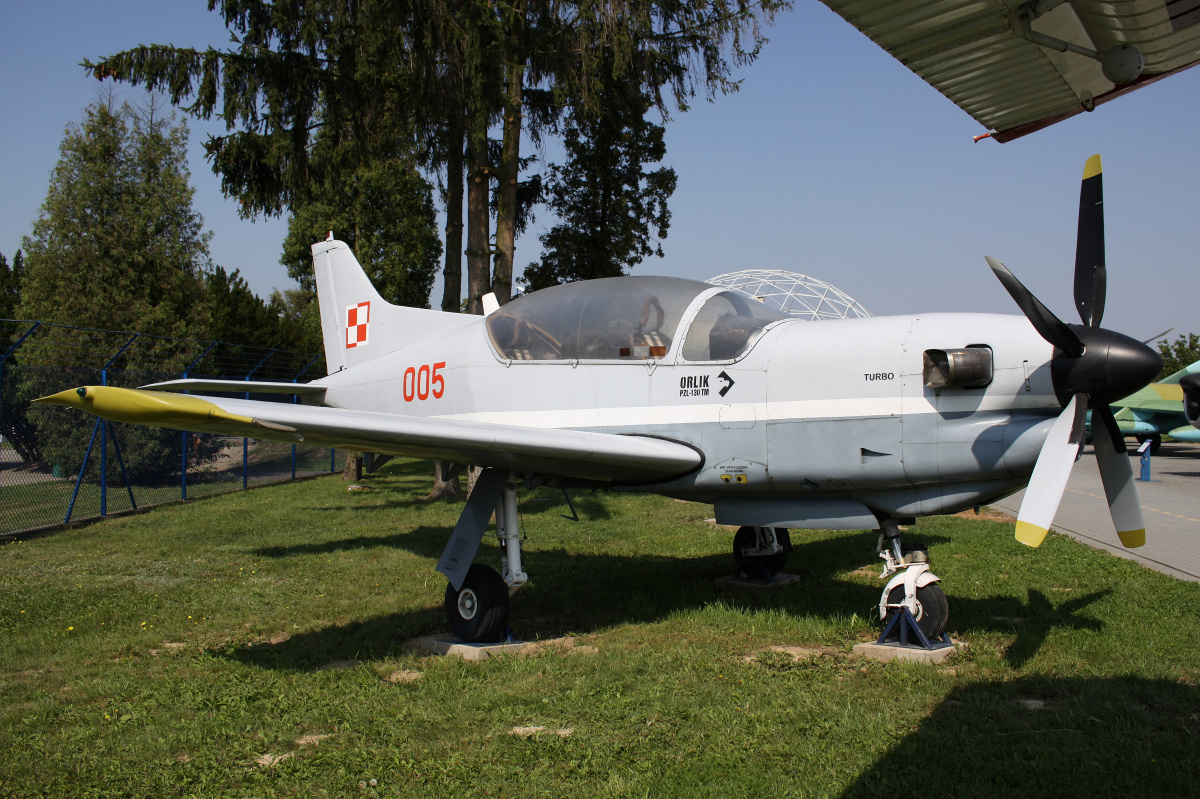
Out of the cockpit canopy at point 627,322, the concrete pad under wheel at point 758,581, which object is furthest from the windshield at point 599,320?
the concrete pad under wheel at point 758,581

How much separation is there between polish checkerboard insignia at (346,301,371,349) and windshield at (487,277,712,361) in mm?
3051

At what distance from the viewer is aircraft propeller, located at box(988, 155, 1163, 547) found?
14.1 feet

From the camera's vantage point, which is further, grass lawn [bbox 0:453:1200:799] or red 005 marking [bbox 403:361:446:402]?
red 005 marking [bbox 403:361:446:402]

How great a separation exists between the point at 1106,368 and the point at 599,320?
3.35 m

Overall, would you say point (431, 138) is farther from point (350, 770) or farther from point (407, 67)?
point (350, 770)

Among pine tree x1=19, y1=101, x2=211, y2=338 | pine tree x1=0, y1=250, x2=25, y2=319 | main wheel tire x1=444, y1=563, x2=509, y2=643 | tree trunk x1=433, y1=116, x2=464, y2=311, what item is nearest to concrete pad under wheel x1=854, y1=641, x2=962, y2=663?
main wheel tire x1=444, y1=563, x2=509, y2=643

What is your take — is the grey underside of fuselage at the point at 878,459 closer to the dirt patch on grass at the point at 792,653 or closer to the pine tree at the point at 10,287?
the dirt patch on grass at the point at 792,653

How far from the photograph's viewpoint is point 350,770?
3.79 m

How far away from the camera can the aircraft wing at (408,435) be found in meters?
4.16

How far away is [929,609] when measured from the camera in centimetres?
536

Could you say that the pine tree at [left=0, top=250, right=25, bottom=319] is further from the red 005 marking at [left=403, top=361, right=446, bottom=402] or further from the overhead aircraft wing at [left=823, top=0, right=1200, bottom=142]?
the overhead aircraft wing at [left=823, top=0, right=1200, bottom=142]

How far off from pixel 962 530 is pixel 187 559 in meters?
10.1

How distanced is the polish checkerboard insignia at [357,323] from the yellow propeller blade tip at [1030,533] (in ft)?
23.4

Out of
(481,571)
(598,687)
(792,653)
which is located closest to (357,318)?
(481,571)
